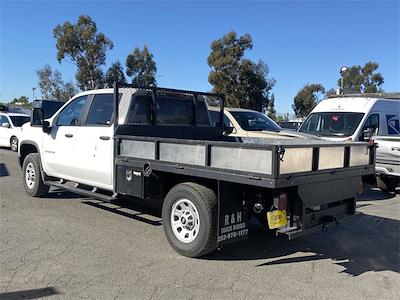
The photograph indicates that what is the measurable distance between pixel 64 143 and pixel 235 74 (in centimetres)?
3456

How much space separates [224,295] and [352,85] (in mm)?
59153

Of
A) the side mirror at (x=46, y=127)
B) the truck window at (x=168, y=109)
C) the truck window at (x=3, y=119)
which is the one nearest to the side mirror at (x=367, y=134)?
the truck window at (x=168, y=109)

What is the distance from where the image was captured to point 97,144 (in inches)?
276

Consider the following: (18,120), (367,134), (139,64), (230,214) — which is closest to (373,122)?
(367,134)

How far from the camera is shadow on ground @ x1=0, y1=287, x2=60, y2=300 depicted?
4.22 meters

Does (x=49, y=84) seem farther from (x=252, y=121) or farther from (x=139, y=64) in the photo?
(x=252, y=121)

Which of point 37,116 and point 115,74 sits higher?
point 115,74

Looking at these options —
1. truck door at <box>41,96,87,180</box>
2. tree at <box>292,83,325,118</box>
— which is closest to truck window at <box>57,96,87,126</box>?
truck door at <box>41,96,87,180</box>

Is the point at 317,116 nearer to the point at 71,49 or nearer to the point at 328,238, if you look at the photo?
the point at 328,238

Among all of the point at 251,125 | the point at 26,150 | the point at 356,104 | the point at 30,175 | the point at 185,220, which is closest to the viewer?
the point at 185,220

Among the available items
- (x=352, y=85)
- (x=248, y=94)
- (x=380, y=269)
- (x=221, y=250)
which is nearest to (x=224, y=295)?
(x=221, y=250)

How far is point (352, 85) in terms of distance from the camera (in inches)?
2339

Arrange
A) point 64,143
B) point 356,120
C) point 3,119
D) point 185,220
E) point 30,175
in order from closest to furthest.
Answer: point 185,220
point 64,143
point 30,175
point 356,120
point 3,119

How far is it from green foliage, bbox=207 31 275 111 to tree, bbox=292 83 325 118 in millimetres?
19402
